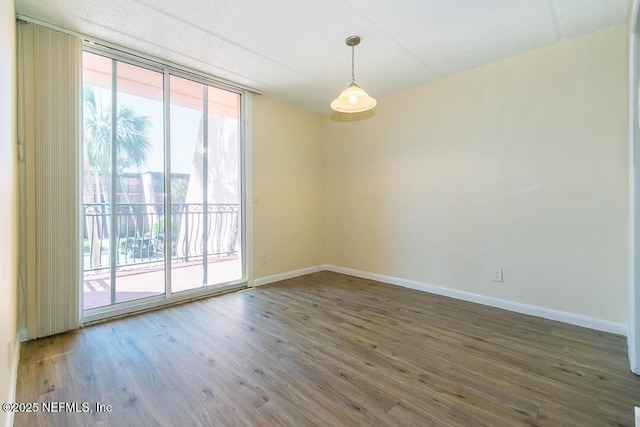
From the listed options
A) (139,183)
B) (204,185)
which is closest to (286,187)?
(204,185)

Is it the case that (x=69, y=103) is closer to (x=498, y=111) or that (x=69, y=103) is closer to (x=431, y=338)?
(x=431, y=338)

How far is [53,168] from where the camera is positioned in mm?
2572

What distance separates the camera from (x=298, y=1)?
2.28 m

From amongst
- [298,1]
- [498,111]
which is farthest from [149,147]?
[498,111]

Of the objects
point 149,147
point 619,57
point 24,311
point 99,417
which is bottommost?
point 99,417

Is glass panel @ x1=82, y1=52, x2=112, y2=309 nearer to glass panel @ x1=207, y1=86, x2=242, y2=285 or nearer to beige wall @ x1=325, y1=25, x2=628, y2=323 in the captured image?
glass panel @ x1=207, y1=86, x2=242, y2=285

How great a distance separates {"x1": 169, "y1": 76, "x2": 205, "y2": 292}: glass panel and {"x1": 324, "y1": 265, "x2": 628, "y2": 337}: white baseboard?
8.42 ft

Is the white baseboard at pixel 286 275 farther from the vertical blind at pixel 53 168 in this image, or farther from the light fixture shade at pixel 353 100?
the light fixture shade at pixel 353 100

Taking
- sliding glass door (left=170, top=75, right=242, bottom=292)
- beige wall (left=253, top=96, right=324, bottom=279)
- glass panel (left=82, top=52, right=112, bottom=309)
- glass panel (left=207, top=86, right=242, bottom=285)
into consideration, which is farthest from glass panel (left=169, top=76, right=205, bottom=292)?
beige wall (left=253, top=96, right=324, bottom=279)

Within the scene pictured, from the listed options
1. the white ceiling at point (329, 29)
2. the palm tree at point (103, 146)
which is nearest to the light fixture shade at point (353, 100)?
the white ceiling at point (329, 29)

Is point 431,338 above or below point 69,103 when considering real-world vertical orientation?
below

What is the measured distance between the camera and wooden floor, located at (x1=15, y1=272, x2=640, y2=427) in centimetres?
162

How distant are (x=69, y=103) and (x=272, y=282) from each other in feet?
10.1

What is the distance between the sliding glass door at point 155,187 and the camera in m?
3.00
